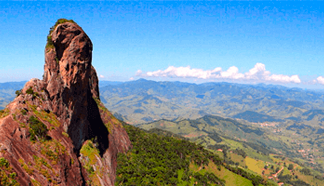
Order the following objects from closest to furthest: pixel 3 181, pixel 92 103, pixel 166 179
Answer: pixel 3 181 < pixel 92 103 < pixel 166 179

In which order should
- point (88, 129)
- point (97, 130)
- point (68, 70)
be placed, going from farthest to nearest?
point (97, 130), point (88, 129), point (68, 70)

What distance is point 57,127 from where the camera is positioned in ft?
167

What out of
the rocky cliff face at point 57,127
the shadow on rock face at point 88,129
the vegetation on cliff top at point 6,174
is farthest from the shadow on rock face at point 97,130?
the vegetation on cliff top at point 6,174

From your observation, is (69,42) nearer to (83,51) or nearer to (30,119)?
(83,51)

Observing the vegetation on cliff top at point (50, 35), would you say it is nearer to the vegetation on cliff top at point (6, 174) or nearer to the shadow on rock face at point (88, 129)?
the shadow on rock face at point (88, 129)

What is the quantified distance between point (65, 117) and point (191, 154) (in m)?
158

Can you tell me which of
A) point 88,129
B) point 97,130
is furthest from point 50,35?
point 97,130

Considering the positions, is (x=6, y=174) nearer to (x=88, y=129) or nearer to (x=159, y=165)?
(x=88, y=129)

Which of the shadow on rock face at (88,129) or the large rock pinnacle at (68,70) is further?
the shadow on rock face at (88,129)

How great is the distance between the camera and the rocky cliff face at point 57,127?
35.1 metres

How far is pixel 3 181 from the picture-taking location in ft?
89.4

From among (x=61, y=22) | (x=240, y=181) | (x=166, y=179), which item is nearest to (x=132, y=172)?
(x=166, y=179)

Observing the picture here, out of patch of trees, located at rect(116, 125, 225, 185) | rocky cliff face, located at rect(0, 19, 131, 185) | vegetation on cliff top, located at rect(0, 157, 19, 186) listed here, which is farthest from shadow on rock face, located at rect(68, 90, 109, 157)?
vegetation on cliff top, located at rect(0, 157, 19, 186)

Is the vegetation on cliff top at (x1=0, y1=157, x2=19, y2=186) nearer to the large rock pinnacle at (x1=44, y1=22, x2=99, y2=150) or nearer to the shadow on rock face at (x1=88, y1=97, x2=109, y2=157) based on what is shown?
the large rock pinnacle at (x1=44, y1=22, x2=99, y2=150)
